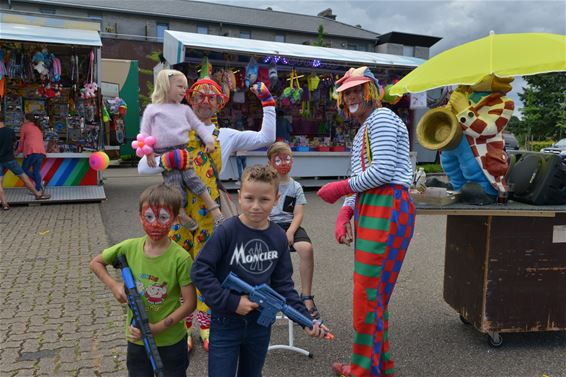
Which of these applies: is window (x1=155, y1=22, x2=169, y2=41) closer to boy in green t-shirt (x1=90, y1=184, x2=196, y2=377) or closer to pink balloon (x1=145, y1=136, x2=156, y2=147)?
pink balloon (x1=145, y1=136, x2=156, y2=147)

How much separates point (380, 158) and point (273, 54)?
850 cm

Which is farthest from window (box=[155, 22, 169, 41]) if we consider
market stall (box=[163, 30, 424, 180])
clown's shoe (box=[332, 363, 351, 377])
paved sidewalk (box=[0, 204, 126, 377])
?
Answer: clown's shoe (box=[332, 363, 351, 377])

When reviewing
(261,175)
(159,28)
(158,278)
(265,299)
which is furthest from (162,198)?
(159,28)

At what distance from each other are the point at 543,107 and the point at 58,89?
30791 millimetres

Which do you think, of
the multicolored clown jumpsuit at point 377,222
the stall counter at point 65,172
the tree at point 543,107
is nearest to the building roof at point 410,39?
the tree at point 543,107

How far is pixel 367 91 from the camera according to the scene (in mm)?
2738

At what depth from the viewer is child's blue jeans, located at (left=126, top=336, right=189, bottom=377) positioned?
7.38 ft

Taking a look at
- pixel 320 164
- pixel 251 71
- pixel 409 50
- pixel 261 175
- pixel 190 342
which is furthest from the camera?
pixel 409 50

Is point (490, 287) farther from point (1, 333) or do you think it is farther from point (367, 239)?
point (1, 333)

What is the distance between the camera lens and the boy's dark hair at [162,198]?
221 cm

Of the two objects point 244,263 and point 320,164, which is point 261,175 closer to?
point 244,263

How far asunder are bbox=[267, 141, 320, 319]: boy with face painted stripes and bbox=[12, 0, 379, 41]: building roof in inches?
1183

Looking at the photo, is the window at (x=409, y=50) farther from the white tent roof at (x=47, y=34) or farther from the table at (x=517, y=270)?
the table at (x=517, y=270)

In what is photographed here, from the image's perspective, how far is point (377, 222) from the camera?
2674mm
